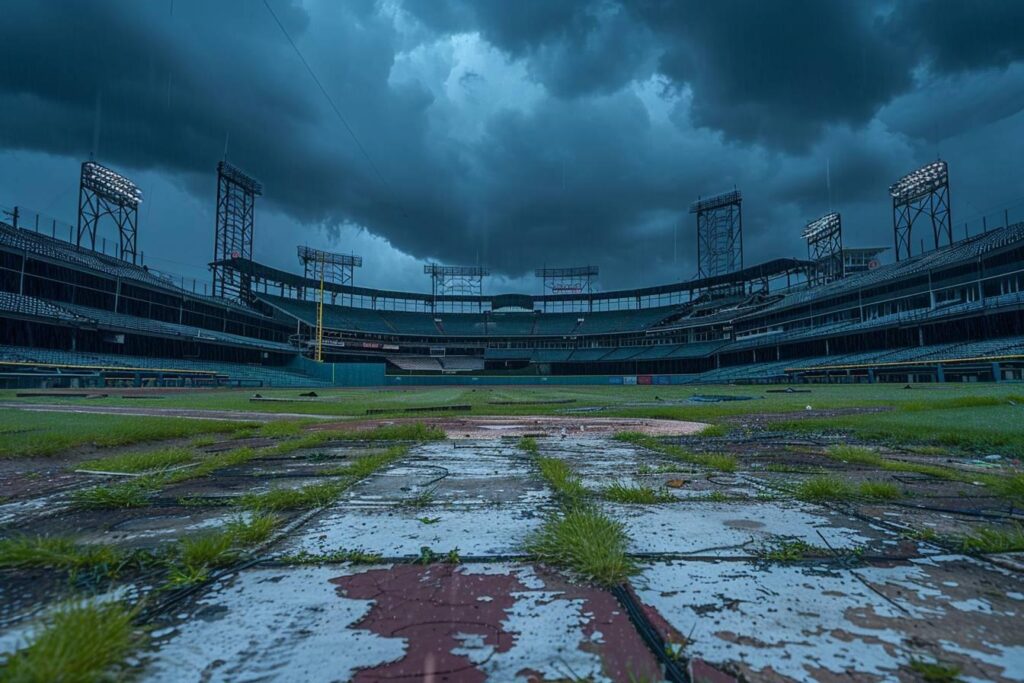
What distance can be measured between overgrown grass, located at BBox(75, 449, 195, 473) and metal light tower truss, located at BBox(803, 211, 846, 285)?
2323 inches

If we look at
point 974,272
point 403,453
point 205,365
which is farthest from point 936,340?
point 205,365

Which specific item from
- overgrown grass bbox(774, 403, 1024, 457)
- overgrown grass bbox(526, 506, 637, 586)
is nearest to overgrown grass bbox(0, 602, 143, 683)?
overgrown grass bbox(526, 506, 637, 586)

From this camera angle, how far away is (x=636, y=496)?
2600mm

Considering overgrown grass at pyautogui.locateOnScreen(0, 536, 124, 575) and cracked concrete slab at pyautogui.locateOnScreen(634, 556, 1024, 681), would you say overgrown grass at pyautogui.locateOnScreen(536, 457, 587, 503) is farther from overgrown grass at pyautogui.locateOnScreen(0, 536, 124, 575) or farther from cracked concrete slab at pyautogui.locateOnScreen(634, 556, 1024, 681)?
overgrown grass at pyautogui.locateOnScreen(0, 536, 124, 575)

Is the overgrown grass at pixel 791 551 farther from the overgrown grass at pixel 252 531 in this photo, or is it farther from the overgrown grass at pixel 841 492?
the overgrown grass at pixel 252 531

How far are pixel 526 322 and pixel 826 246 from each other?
1505 inches

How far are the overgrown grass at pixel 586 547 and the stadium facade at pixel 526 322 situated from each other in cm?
2919

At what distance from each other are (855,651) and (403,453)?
379 centimetres

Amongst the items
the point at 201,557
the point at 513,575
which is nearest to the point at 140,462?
the point at 201,557

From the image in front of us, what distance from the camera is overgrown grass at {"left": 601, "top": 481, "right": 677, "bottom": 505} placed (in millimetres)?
2572

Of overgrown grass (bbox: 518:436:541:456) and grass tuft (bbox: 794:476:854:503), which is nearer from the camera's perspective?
grass tuft (bbox: 794:476:854:503)

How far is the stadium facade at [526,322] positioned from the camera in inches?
1063

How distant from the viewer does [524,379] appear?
54.6 m

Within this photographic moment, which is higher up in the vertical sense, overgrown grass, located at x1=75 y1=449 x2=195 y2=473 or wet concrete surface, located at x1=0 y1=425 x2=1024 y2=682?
wet concrete surface, located at x1=0 y1=425 x2=1024 y2=682
